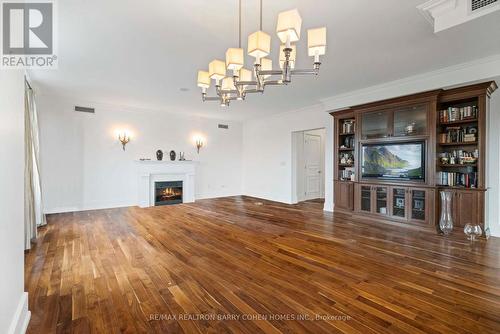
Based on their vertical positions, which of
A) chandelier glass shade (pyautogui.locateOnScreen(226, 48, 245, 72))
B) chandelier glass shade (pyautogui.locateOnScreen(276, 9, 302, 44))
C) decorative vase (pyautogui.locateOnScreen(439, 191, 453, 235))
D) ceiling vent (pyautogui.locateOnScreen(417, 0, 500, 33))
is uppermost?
ceiling vent (pyautogui.locateOnScreen(417, 0, 500, 33))

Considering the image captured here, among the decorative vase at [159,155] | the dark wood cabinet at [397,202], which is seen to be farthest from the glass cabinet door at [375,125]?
the decorative vase at [159,155]

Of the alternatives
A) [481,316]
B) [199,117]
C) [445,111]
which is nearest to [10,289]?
[481,316]

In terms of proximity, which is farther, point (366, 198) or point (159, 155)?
point (159, 155)

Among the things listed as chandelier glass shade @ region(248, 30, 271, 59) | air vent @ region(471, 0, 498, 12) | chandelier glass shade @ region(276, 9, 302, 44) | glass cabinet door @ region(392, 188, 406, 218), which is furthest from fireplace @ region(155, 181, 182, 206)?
air vent @ region(471, 0, 498, 12)

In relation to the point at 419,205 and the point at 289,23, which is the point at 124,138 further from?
the point at 419,205

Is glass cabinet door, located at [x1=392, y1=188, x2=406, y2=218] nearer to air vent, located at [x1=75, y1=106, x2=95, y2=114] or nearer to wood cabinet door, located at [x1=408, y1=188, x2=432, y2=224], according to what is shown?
wood cabinet door, located at [x1=408, y1=188, x2=432, y2=224]

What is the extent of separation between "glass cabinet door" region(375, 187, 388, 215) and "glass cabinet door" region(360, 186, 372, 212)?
139 millimetres

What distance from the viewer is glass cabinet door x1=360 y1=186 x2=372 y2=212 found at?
201 inches

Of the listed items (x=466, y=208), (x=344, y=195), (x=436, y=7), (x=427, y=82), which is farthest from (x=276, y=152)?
(x=436, y=7)

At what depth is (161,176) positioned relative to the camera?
7.03 metres

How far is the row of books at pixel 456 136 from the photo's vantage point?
4.05 metres

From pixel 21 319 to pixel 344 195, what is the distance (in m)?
5.52

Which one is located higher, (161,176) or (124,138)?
(124,138)

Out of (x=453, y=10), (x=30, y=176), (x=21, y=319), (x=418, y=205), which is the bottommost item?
(x=21, y=319)
